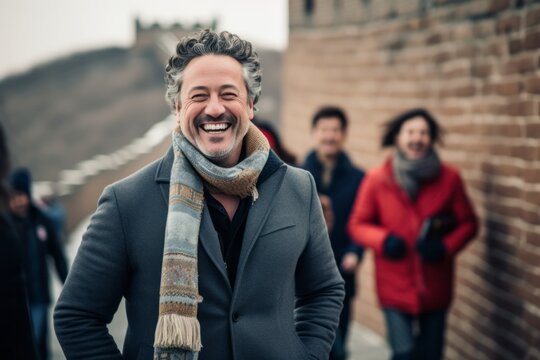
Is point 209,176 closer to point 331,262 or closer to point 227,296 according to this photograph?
point 227,296

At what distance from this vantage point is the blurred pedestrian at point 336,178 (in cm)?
664

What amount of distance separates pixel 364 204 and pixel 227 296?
332 centimetres

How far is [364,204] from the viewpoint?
20.6ft

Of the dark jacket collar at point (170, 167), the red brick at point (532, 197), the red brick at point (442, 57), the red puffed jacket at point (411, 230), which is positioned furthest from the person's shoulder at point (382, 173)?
the dark jacket collar at point (170, 167)

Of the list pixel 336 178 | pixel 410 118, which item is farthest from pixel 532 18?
pixel 336 178

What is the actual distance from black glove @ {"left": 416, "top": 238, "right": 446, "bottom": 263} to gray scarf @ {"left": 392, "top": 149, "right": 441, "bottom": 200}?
1.14 feet

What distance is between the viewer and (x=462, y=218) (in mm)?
6168

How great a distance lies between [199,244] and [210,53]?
2.06ft

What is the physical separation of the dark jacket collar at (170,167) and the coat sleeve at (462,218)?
3.01m

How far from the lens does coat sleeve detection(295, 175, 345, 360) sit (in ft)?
10.9

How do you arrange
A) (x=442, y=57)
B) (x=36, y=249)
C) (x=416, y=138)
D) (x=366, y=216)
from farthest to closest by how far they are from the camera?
(x=442, y=57) → (x=36, y=249) → (x=366, y=216) → (x=416, y=138)

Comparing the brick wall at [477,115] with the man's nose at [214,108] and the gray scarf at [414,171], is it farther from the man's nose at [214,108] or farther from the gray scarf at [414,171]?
the man's nose at [214,108]

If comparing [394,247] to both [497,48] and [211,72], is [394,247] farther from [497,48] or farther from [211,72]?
[211,72]

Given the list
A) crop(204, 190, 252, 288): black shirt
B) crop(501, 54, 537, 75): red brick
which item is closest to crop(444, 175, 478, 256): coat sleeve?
crop(501, 54, 537, 75): red brick
